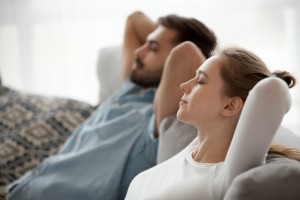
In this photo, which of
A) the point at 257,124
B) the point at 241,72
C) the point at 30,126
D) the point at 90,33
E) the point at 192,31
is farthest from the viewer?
the point at 90,33

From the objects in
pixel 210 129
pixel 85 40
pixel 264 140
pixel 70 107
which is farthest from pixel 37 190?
pixel 85 40

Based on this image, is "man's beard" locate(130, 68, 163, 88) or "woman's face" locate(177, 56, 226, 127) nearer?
"woman's face" locate(177, 56, 226, 127)

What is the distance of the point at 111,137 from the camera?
1.80 m

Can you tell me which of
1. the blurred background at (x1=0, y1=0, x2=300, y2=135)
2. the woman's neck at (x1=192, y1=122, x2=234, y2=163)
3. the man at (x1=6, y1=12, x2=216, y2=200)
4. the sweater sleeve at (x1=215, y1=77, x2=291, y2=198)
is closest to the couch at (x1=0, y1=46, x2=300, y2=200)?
the man at (x1=6, y1=12, x2=216, y2=200)

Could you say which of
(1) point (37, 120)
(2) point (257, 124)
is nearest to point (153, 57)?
(1) point (37, 120)

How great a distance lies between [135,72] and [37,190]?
57 centimetres

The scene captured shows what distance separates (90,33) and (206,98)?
87.4 inches

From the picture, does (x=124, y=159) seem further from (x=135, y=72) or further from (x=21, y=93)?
(x=21, y=93)

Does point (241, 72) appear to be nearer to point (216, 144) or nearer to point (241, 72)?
point (241, 72)

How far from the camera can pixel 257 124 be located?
0.86 meters

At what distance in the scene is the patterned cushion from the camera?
199 centimetres

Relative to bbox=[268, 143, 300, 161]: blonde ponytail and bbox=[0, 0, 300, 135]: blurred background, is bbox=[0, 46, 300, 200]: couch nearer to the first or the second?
bbox=[268, 143, 300, 161]: blonde ponytail

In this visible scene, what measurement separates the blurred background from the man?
3.64 ft

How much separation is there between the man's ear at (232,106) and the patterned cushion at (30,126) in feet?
3.83
